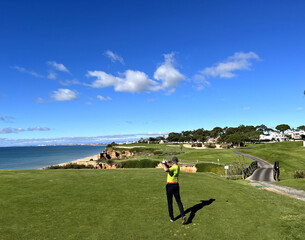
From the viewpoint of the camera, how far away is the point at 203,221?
866 cm

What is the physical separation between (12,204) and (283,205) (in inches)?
557

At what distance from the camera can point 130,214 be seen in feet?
30.0

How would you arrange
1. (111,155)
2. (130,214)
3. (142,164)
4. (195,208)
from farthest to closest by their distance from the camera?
(111,155), (142,164), (195,208), (130,214)

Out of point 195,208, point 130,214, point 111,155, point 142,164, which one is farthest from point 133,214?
point 111,155

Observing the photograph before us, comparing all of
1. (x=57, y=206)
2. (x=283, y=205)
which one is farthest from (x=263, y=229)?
(x=57, y=206)

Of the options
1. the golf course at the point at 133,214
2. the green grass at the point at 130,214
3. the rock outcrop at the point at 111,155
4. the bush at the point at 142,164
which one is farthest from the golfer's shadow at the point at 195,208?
the rock outcrop at the point at 111,155

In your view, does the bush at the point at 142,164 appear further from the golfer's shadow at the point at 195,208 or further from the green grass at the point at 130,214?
the golfer's shadow at the point at 195,208

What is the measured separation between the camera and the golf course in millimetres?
7480

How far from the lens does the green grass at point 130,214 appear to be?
24.5 feet

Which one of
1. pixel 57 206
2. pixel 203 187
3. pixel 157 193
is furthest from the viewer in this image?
pixel 203 187

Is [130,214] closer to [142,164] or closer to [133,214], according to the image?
[133,214]

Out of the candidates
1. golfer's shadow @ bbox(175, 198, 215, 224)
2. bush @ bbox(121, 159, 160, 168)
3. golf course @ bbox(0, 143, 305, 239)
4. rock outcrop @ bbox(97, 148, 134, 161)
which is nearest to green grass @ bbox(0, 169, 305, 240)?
golf course @ bbox(0, 143, 305, 239)

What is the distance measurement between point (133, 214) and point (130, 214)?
133 millimetres

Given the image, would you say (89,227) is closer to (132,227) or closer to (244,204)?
(132,227)
